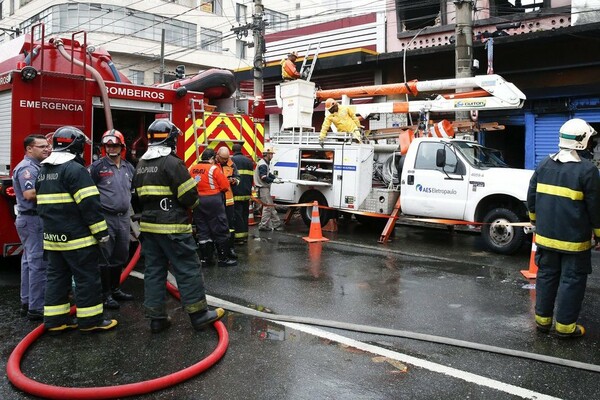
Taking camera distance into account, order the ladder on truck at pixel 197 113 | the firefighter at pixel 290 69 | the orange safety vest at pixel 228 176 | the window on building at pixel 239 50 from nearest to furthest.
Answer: the ladder on truck at pixel 197 113
the orange safety vest at pixel 228 176
the firefighter at pixel 290 69
the window on building at pixel 239 50

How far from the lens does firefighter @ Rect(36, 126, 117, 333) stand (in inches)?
183

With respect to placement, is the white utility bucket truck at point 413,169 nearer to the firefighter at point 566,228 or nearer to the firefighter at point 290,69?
the firefighter at point 290,69

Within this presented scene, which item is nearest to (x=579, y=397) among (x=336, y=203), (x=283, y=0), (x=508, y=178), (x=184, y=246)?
(x=184, y=246)

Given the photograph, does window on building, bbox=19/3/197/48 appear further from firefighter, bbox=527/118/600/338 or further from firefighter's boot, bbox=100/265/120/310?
firefighter, bbox=527/118/600/338

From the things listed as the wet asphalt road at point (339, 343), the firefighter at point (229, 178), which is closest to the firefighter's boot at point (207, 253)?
the wet asphalt road at point (339, 343)

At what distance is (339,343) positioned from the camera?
459 centimetres

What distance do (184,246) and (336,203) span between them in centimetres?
631

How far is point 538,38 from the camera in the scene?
14.3 meters

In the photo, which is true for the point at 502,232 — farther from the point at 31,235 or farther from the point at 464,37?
the point at 31,235

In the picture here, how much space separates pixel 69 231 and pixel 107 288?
46.6 inches

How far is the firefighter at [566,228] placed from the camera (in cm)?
472

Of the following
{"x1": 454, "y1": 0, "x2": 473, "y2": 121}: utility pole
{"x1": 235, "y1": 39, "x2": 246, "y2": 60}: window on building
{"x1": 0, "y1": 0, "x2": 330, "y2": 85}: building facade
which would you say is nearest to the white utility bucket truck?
{"x1": 454, "y1": 0, "x2": 473, "y2": 121}: utility pole

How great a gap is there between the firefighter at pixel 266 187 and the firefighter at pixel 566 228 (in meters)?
6.48

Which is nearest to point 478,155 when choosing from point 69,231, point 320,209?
point 320,209
